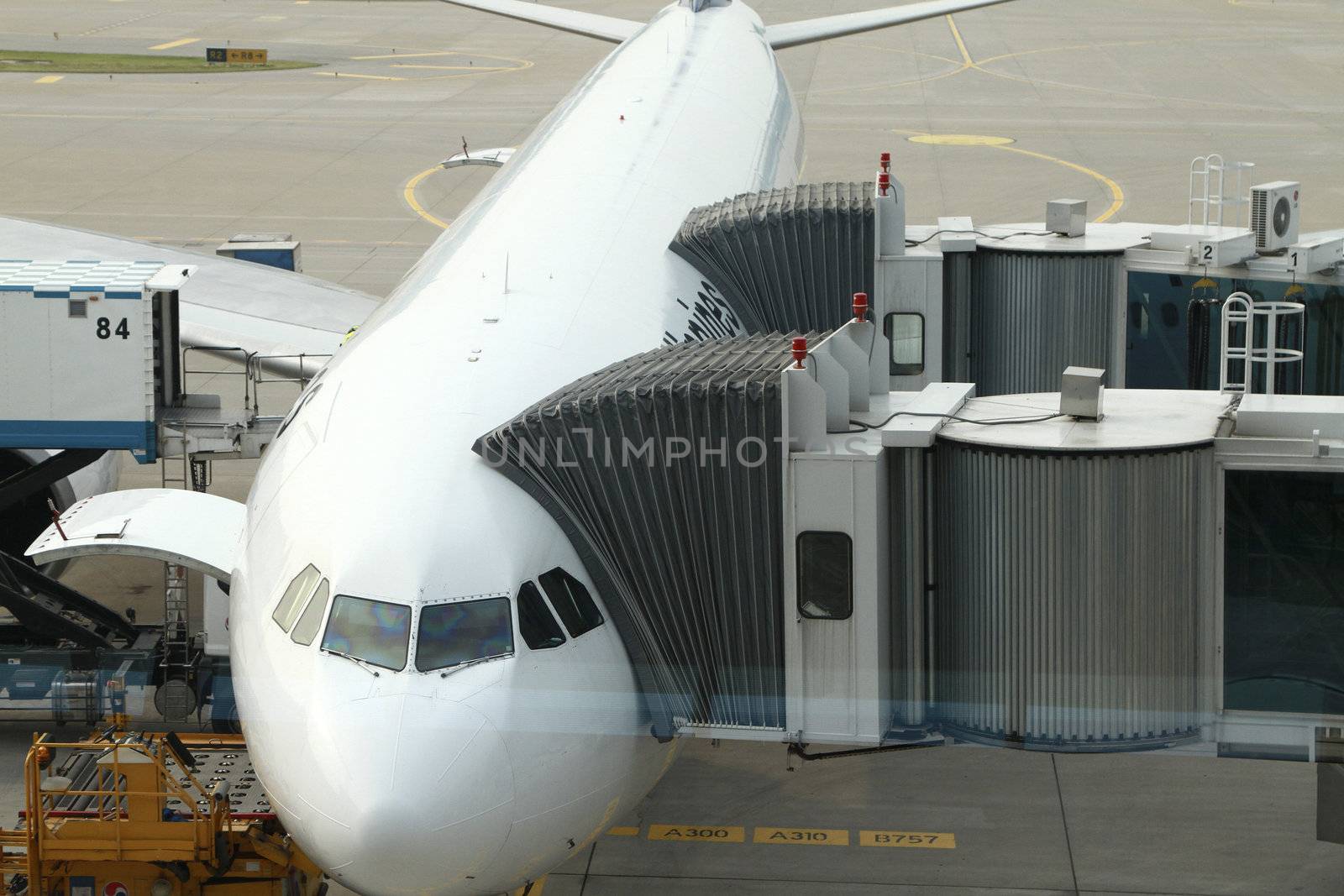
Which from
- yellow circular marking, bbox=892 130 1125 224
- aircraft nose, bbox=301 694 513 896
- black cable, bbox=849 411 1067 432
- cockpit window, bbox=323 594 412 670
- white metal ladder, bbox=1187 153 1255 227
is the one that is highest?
yellow circular marking, bbox=892 130 1125 224

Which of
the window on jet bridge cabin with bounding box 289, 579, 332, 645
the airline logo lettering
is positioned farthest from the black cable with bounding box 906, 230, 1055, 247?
the airline logo lettering

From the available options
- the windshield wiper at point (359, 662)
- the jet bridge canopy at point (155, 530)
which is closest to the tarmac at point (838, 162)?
the jet bridge canopy at point (155, 530)

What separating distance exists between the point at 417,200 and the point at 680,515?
35.6 m

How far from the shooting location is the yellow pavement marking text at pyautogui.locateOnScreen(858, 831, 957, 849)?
1675 cm

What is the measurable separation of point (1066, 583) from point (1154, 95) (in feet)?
173

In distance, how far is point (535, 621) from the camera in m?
12.0

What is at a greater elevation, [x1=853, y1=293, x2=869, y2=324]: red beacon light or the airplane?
[x1=853, y1=293, x2=869, y2=324]: red beacon light

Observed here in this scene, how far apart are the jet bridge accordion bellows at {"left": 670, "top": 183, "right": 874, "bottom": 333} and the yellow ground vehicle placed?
290 inches

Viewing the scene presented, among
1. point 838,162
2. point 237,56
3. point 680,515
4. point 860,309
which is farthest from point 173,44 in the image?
point 680,515

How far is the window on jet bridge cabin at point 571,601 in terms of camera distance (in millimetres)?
12273

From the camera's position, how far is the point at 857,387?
1341 centimetres

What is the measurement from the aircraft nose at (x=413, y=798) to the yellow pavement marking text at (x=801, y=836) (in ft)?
19.3

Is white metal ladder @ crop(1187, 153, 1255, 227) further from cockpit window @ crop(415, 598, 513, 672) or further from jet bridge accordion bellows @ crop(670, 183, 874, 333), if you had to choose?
cockpit window @ crop(415, 598, 513, 672)

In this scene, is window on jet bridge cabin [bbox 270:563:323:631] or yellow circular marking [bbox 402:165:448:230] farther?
yellow circular marking [bbox 402:165:448:230]
